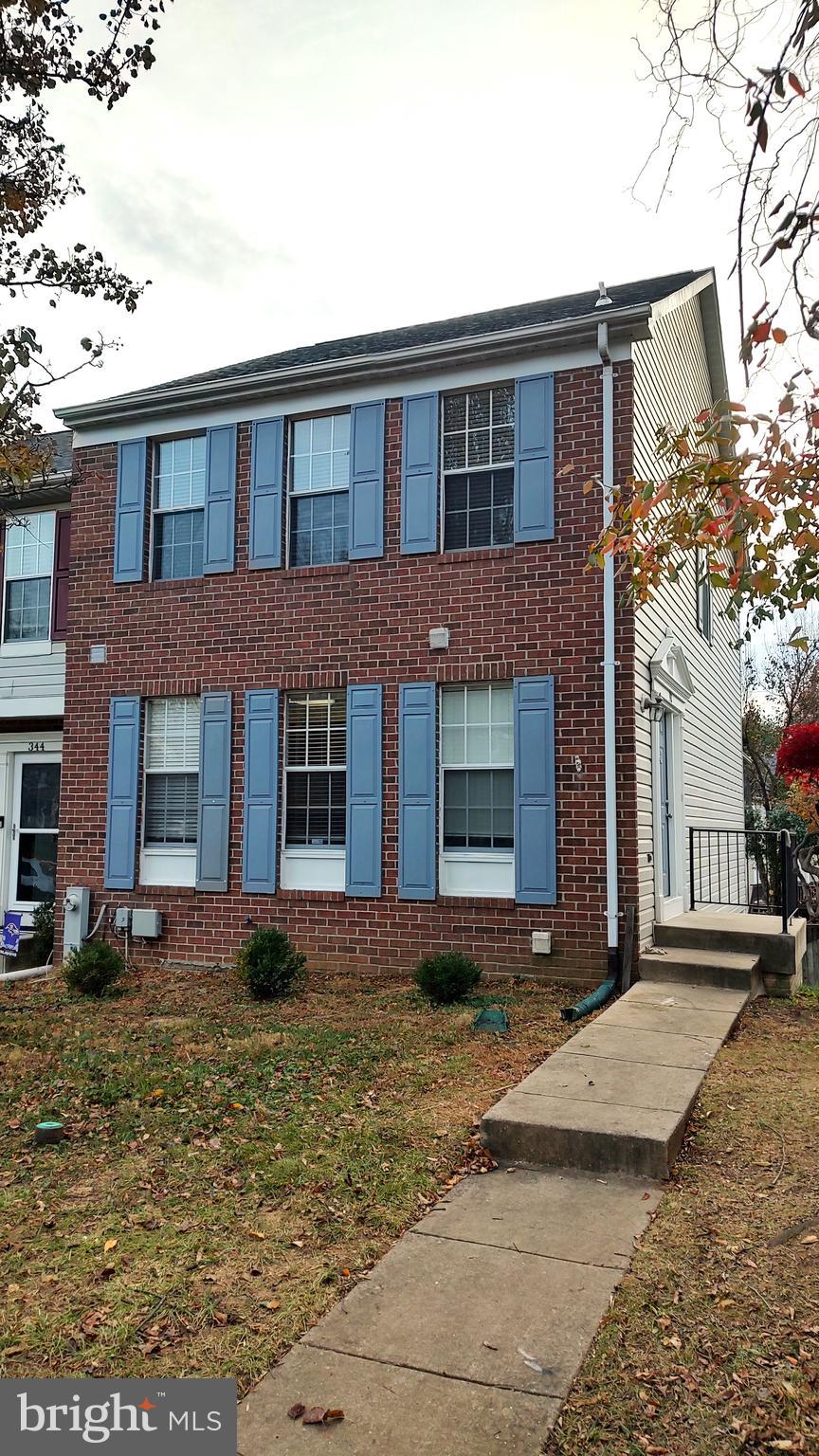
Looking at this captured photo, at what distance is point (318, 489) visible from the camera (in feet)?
34.7

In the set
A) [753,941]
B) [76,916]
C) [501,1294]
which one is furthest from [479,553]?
[501,1294]

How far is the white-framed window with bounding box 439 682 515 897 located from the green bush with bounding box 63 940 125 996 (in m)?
3.27

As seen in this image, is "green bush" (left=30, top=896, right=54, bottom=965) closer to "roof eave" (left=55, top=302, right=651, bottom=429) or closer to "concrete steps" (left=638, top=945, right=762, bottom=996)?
"roof eave" (left=55, top=302, right=651, bottom=429)

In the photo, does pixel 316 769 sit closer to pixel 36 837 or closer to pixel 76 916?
pixel 76 916

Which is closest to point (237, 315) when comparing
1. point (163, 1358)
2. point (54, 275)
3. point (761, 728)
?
point (54, 275)

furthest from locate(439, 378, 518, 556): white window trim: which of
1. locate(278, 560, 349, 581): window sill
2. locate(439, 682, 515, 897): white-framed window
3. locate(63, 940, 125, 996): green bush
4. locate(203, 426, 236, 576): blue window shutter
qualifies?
locate(63, 940, 125, 996): green bush

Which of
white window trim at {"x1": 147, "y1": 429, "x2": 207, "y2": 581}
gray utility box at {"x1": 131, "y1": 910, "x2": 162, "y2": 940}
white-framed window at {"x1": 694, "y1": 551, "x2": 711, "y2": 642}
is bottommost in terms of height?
gray utility box at {"x1": 131, "y1": 910, "x2": 162, "y2": 940}

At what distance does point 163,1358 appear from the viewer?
3.02 meters

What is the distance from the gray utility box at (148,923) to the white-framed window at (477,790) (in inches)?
128

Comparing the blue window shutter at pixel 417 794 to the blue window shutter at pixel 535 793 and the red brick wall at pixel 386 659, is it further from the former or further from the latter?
the blue window shutter at pixel 535 793

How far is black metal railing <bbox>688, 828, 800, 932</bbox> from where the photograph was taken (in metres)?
10.1

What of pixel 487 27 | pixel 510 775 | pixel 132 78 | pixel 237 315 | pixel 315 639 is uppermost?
pixel 237 315

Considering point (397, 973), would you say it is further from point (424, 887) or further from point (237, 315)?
point (237, 315)

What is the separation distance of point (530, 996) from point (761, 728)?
18.6 m
